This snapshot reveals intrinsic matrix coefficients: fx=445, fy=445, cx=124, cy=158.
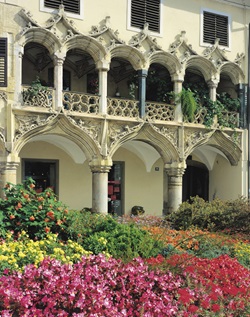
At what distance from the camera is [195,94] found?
17.3 m

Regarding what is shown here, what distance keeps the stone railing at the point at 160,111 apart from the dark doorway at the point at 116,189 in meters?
3.43

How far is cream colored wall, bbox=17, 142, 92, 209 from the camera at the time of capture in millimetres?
17047

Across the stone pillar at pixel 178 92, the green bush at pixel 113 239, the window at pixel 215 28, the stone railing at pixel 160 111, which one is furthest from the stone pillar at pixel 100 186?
the green bush at pixel 113 239

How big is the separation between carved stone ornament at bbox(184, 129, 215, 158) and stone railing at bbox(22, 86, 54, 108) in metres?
5.50

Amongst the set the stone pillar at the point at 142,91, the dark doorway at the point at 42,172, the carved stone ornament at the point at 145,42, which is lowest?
the dark doorway at the point at 42,172

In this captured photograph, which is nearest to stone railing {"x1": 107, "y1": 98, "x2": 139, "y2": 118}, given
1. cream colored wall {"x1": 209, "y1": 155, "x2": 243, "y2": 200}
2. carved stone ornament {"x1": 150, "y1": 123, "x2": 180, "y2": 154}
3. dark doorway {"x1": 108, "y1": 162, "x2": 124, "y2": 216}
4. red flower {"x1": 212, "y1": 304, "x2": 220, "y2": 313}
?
carved stone ornament {"x1": 150, "y1": 123, "x2": 180, "y2": 154}

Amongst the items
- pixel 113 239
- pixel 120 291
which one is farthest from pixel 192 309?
pixel 113 239

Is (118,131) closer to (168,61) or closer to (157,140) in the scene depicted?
(157,140)

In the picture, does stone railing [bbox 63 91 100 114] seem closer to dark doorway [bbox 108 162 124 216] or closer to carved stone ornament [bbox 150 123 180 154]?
carved stone ornament [bbox 150 123 180 154]

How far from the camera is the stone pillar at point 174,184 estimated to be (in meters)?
16.7

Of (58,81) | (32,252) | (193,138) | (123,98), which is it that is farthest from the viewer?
(193,138)

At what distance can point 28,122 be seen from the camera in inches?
542

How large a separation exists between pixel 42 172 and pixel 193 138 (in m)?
5.95

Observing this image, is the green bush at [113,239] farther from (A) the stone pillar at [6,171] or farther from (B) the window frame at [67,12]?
(B) the window frame at [67,12]
